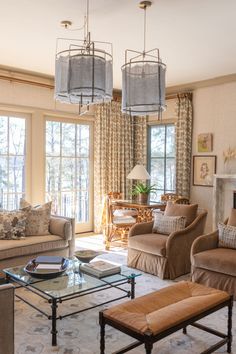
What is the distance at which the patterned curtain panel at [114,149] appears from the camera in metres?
6.68

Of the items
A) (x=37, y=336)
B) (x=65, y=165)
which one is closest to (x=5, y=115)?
(x=65, y=165)

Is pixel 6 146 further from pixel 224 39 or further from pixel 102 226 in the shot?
pixel 224 39

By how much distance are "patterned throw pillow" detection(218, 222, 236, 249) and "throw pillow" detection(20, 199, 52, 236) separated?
6.96 feet

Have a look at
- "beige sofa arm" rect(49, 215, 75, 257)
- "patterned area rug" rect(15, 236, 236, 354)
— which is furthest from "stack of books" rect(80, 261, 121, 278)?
"beige sofa arm" rect(49, 215, 75, 257)

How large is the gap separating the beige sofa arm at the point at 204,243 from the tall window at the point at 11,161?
3.16 m

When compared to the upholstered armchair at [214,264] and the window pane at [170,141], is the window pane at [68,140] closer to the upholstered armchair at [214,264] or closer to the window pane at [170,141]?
the window pane at [170,141]

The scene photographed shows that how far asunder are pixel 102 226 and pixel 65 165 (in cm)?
133

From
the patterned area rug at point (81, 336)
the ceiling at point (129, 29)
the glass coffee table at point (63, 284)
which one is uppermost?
the ceiling at point (129, 29)

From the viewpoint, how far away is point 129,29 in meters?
3.95

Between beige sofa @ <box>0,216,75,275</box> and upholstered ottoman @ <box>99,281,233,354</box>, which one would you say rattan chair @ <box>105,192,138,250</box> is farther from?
upholstered ottoman @ <box>99,281,233,354</box>

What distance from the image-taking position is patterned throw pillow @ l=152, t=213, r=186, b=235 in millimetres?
4516

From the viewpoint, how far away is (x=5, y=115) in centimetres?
566

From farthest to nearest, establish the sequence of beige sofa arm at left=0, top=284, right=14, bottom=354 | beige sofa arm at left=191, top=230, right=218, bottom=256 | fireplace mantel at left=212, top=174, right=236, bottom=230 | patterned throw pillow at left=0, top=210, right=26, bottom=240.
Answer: fireplace mantel at left=212, top=174, right=236, bottom=230 → patterned throw pillow at left=0, top=210, right=26, bottom=240 → beige sofa arm at left=191, top=230, right=218, bottom=256 → beige sofa arm at left=0, top=284, right=14, bottom=354

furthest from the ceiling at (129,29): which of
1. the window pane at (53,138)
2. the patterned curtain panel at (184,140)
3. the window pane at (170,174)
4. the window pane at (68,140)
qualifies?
the window pane at (170,174)
